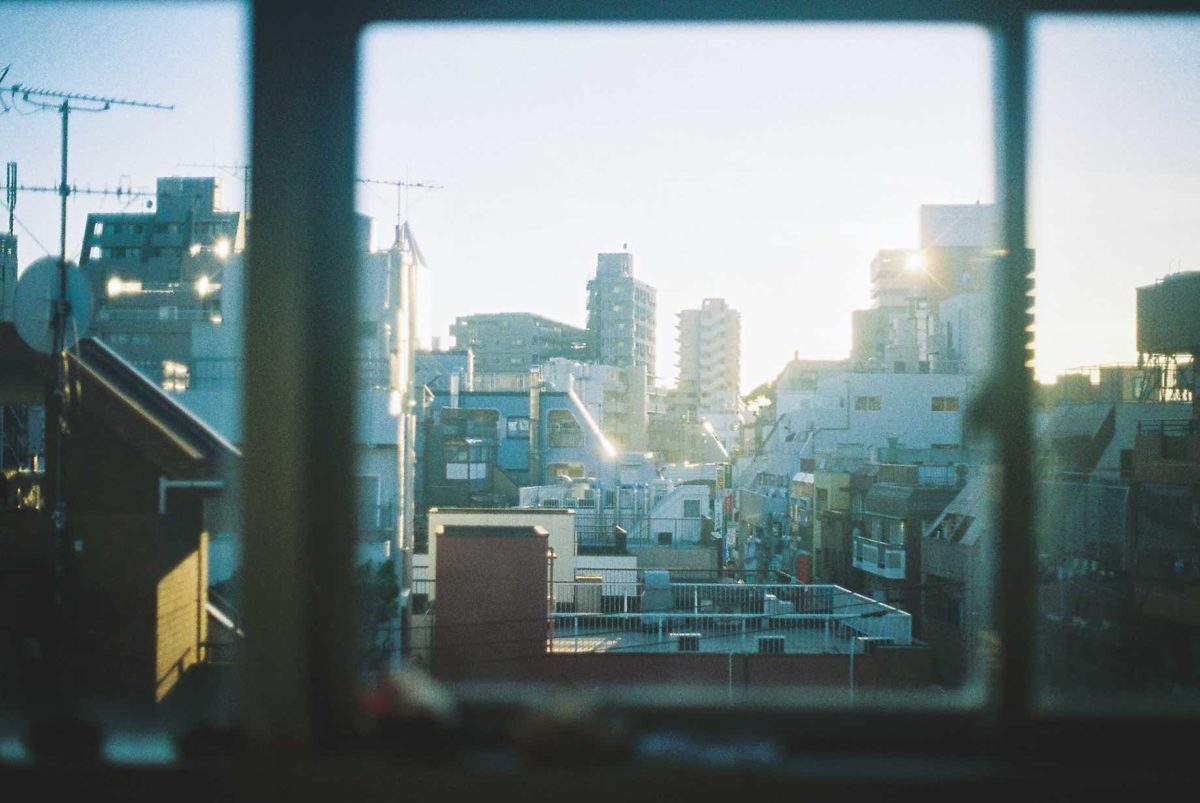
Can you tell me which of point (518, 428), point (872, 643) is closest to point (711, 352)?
point (518, 428)

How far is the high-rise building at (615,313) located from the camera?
35469mm

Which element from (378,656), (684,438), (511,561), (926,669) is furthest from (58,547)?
(684,438)

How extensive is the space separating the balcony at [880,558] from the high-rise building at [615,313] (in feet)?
66.7

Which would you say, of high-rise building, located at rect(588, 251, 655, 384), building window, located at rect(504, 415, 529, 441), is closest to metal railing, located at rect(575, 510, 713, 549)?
building window, located at rect(504, 415, 529, 441)

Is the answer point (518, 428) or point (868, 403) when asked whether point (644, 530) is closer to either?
point (868, 403)

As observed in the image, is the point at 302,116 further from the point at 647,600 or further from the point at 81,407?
the point at 647,600

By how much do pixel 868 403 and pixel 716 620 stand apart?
420 inches

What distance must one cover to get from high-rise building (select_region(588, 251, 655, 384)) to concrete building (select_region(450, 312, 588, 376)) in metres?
1.07

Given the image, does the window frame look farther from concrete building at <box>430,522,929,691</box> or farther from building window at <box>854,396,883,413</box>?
building window at <box>854,396,883,413</box>

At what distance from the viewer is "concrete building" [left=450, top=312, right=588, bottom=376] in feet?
121

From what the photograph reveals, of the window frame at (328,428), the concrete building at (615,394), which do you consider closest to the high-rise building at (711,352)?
the concrete building at (615,394)

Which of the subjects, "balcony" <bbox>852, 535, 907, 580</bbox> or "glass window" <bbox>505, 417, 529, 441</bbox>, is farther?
"glass window" <bbox>505, 417, 529, 441</bbox>

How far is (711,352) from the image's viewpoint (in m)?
47.5

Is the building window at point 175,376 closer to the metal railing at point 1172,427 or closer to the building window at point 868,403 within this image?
the metal railing at point 1172,427
